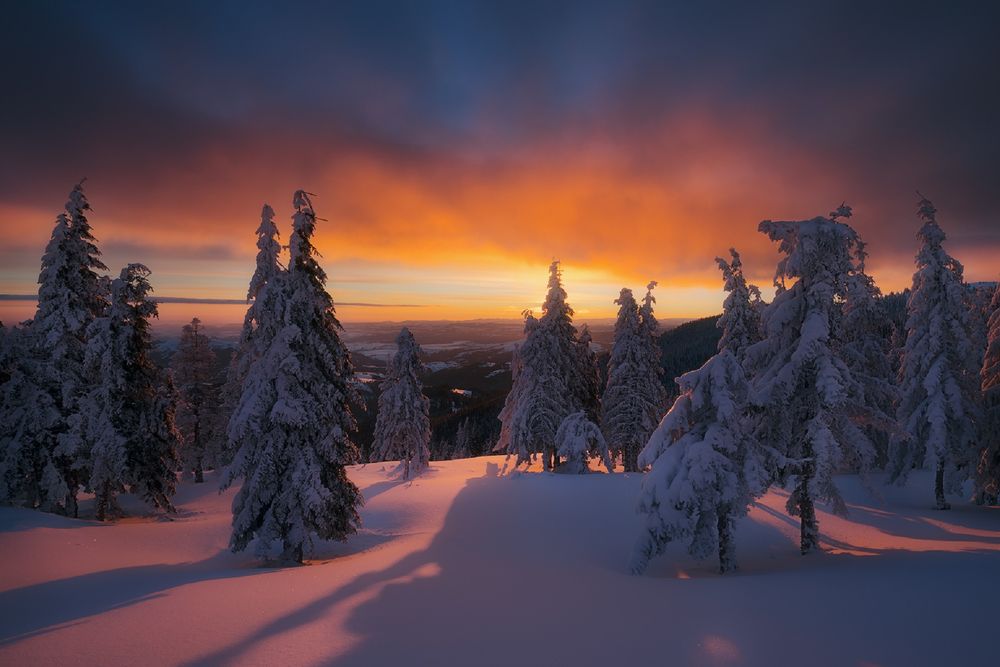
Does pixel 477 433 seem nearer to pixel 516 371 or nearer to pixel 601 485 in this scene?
pixel 516 371

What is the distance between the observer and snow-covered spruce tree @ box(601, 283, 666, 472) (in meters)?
34.4

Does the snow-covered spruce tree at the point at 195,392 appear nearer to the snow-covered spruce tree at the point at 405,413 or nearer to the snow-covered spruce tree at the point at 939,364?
the snow-covered spruce tree at the point at 405,413

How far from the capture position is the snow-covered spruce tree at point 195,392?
37.7 meters

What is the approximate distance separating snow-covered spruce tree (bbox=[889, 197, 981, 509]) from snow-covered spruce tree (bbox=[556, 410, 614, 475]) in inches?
581

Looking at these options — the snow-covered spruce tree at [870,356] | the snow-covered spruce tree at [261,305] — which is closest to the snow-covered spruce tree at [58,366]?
the snow-covered spruce tree at [261,305]

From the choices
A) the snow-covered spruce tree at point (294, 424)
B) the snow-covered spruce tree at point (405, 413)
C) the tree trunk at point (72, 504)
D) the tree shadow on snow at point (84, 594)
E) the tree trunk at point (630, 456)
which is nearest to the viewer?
the tree shadow on snow at point (84, 594)

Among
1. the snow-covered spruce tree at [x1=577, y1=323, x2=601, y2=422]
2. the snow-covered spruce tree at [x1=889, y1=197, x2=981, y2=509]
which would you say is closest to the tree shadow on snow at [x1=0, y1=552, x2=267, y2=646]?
the snow-covered spruce tree at [x1=577, y1=323, x2=601, y2=422]

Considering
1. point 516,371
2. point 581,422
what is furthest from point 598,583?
point 516,371

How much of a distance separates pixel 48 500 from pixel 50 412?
407cm

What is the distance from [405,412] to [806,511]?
1067 inches

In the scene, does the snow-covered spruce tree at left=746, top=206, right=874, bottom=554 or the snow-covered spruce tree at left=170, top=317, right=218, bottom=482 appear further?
the snow-covered spruce tree at left=170, top=317, right=218, bottom=482

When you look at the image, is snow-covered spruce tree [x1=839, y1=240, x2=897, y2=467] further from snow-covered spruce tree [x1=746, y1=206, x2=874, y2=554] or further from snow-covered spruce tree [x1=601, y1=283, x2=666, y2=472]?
snow-covered spruce tree [x1=601, y1=283, x2=666, y2=472]

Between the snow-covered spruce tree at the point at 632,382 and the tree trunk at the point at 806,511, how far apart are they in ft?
62.4

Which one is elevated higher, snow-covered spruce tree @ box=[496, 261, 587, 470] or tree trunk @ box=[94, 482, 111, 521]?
snow-covered spruce tree @ box=[496, 261, 587, 470]
